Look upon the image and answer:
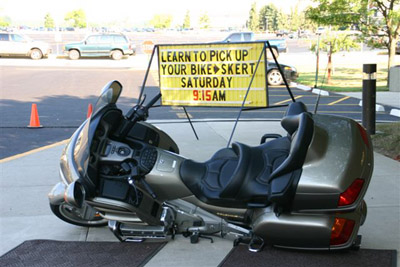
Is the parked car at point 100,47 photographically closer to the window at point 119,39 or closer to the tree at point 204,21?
the window at point 119,39

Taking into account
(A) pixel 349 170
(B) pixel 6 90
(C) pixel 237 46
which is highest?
(C) pixel 237 46

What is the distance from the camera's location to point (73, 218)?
4719mm

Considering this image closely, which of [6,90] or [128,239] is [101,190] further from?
[6,90]

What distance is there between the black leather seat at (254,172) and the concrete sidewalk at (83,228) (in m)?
0.59

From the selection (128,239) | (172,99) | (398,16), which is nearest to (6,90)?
(172,99)

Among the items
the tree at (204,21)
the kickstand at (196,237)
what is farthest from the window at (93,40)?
the tree at (204,21)

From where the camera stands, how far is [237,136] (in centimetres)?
902

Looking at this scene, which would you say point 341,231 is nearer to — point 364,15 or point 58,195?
point 58,195

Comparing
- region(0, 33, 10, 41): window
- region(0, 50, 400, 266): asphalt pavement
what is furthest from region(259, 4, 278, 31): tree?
region(0, 50, 400, 266): asphalt pavement

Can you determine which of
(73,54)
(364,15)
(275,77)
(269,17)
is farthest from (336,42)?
(269,17)

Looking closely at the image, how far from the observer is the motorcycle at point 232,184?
3609mm

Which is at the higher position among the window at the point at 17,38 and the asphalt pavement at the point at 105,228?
the window at the point at 17,38

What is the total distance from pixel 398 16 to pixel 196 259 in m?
12.8

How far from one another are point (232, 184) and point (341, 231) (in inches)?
34.7
